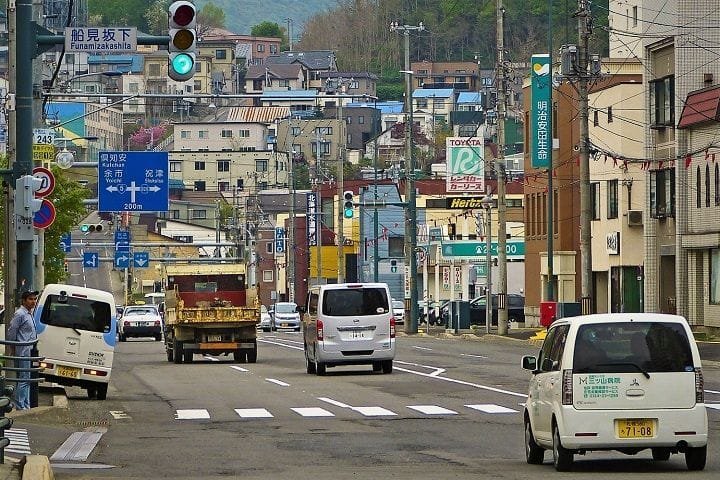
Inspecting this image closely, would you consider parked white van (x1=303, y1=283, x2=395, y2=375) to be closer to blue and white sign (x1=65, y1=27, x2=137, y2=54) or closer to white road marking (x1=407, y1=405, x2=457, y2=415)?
white road marking (x1=407, y1=405, x2=457, y2=415)

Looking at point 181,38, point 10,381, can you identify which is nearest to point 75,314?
point 10,381

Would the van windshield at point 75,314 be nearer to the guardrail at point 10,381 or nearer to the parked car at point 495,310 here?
the guardrail at point 10,381

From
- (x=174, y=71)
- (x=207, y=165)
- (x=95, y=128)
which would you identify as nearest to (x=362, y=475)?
(x=174, y=71)

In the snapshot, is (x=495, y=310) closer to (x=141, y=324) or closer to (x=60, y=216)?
(x=141, y=324)

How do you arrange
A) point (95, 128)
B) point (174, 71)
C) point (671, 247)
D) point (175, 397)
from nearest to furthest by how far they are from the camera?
point (174, 71) < point (175, 397) < point (671, 247) < point (95, 128)

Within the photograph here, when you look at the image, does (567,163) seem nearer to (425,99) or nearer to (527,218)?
(527,218)

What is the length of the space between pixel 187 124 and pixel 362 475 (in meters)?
149

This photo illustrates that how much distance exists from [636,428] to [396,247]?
109507 mm

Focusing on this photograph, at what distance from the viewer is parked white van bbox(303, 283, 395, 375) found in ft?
125

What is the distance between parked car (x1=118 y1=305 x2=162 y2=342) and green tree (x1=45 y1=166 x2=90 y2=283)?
35.8 feet

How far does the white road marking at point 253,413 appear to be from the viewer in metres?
26.3

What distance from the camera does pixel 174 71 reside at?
70.1ft

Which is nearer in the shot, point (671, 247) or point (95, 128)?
point (671, 247)

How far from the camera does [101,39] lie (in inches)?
932
